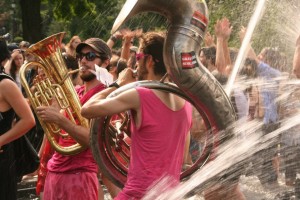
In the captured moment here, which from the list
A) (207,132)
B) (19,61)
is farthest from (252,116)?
(19,61)

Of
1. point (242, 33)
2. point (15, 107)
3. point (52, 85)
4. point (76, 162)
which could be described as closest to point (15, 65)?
point (242, 33)

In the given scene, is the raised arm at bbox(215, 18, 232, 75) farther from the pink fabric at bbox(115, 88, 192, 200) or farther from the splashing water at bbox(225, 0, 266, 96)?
the pink fabric at bbox(115, 88, 192, 200)

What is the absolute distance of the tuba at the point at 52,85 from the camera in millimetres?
6827

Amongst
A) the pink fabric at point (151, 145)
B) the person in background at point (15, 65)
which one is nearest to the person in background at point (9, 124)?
the pink fabric at point (151, 145)

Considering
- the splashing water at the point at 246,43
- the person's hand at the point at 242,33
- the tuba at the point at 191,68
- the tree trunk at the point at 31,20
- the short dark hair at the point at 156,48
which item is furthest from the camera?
the tree trunk at the point at 31,20

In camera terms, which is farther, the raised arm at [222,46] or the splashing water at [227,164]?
the raised arm at [222,46]

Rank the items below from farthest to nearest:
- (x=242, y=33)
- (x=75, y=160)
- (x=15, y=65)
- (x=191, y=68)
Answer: (x=15, y=65), (x=242, y=33), (x=75, y=160), (x=191, y=68)

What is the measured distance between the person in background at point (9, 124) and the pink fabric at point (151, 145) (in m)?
1.40

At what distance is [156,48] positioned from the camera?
17.7 ft

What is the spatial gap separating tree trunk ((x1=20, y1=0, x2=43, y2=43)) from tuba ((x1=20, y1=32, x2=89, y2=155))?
57.7 feet

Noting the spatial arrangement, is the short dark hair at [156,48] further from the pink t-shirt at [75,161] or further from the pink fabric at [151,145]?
the pink t-shirt at [75,161]

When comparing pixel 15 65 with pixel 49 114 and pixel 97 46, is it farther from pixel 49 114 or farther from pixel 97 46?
pixel 49 114

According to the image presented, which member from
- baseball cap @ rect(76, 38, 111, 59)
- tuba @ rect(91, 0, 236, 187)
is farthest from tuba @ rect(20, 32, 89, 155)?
tuba @ rect(91, 0, 236, 187)

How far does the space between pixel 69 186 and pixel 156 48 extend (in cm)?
176
